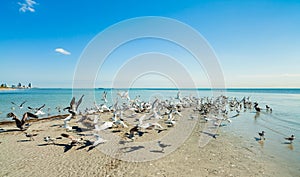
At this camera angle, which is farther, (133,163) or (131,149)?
(131,149)

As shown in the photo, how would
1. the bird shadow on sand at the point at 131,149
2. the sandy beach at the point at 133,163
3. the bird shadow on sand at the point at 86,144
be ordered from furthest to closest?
the bird shadow on sand at the point at 86,144
the bird shadow on sand at the point at 131,149
the sandy beach at the point at 133,163

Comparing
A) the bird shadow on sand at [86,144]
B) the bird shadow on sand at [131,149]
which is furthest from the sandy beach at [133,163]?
the bird shadow on sand at [131,149]

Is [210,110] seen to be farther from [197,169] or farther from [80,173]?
[80,173]

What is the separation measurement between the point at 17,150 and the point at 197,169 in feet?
25.8

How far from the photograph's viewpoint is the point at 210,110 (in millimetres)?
20047

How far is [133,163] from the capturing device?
7094mm

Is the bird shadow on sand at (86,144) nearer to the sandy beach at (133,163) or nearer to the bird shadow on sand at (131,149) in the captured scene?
the sandy beach at (133,163)

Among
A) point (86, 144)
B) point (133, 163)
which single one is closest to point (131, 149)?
point (133, 163)

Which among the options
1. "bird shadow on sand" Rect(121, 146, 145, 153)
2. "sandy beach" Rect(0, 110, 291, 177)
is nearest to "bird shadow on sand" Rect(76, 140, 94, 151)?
"sandy beach" Rect(0, 110, 291, 177)

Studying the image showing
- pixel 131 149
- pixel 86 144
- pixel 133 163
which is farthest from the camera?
pixel 86 144

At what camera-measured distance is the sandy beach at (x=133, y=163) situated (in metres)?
6.36

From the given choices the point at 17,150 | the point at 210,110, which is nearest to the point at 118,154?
the point at 17,150

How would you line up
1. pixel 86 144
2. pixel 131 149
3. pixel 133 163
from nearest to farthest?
pixel 133 163 → pixel 131 149 → pixel 86 144

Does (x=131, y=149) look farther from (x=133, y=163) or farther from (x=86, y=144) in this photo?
(x=86, y=144)
